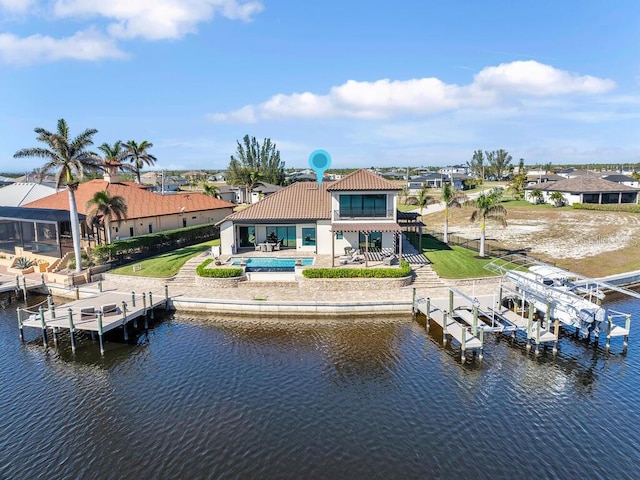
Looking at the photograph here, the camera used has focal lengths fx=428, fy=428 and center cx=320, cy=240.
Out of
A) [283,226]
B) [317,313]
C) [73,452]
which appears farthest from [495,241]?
[73,452]

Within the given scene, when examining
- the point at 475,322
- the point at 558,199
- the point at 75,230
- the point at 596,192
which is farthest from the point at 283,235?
the point at 596,192

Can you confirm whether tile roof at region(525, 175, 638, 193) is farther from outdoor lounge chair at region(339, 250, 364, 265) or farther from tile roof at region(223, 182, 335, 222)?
outdoor lounge chair at region(339, 250, 364, 265)

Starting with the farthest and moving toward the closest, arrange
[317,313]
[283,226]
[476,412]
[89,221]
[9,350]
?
[283,226] < [89,221] < [317,313] < [9,350] < [476,412]

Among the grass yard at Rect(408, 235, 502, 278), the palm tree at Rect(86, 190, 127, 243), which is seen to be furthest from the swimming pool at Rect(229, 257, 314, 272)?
the palm tree at Rect(86, 190, 127, 243)

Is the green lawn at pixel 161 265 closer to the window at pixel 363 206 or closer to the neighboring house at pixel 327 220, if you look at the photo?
the neighboring house at pixel 327 220

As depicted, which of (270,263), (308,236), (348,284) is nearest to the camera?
(348,284)

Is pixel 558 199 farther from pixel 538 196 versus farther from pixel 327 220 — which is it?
pixel 327 220

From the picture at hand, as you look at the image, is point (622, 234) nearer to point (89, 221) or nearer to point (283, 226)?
point (283, 226)
